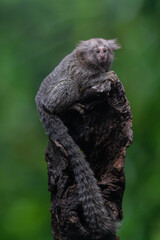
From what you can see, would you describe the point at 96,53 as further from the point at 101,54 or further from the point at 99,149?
the point at 99,149

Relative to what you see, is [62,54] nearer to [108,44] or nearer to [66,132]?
[108,44]

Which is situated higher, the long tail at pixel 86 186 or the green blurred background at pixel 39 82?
Answer: the green blurred background at pixel 39 82

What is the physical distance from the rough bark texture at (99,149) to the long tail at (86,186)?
0.28 feet

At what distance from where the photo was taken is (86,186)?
602 cm

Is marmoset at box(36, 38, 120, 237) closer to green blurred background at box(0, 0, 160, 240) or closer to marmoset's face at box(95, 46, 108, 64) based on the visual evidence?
marmoset's face at box(95, 46, 108, 64)

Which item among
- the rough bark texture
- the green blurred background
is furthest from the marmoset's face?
the green blurred background

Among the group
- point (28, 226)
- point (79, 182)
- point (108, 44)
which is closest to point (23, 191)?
point (28, 226)

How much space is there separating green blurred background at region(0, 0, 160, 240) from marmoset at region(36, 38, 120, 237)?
1792mm

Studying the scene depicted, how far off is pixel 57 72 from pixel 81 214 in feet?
7.10

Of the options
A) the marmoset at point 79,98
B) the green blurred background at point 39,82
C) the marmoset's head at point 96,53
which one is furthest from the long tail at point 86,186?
the green blurred background at point 39,82

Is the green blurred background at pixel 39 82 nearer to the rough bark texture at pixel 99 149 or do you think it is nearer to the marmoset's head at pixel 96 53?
the marmoset's head at pixel 96 53

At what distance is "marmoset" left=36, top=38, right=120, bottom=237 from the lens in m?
5.89

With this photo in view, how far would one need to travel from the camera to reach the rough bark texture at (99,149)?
610cm

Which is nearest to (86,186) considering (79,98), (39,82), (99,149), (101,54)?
(99,149)
